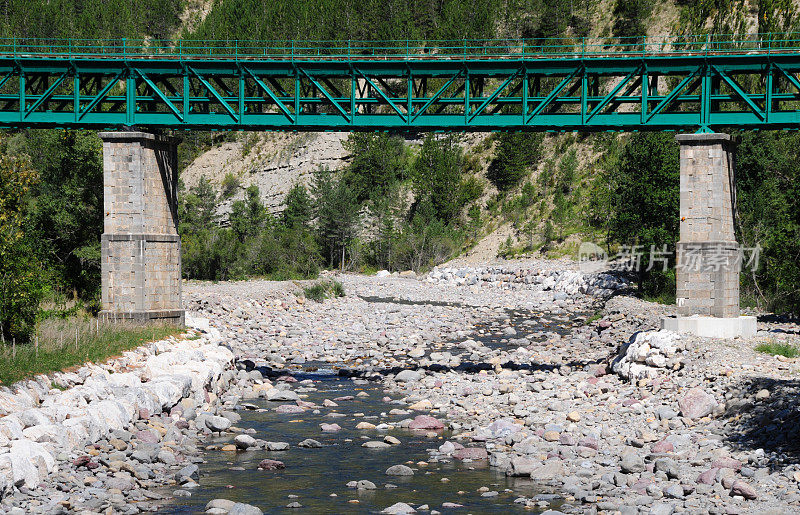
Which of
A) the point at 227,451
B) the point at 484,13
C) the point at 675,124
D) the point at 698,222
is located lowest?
the point at 227,451

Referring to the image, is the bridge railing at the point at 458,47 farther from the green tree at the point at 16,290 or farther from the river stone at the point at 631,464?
the river stone at the point at 631,464

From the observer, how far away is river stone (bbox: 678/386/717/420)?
70.3 ft

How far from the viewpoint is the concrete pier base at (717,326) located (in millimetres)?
28391

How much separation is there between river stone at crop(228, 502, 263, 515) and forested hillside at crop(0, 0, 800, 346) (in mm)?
11208

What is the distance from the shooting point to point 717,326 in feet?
93.3

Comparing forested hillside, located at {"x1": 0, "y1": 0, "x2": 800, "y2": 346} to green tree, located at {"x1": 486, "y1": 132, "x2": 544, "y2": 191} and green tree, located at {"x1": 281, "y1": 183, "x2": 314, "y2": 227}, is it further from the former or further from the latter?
green tree, located at {"x1": 281, "y1": 183, "x2": 314, "y2": 227}

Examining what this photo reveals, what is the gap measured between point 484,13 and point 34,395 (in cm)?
9312

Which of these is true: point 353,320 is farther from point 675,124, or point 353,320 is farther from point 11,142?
point 11,142

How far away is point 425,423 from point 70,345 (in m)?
10.7

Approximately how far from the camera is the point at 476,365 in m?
32.3

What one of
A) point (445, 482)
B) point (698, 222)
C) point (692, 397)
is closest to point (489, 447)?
point (445, 482)

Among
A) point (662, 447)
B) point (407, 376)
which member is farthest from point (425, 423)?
point (407, 376)

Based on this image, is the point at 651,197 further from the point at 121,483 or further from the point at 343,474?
the point at 121,483

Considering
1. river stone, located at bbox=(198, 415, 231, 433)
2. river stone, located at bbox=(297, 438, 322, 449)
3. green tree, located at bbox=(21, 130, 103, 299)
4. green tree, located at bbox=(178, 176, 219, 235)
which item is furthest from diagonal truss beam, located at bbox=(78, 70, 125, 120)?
green tree, located at bbox=(178, 176, 219, 235)
